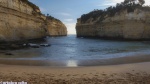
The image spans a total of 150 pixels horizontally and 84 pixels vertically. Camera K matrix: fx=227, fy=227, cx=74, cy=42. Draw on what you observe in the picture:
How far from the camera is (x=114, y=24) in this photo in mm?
58500

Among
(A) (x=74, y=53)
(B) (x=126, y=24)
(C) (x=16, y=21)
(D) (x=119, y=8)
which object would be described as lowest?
(A) (x=74, y=53)

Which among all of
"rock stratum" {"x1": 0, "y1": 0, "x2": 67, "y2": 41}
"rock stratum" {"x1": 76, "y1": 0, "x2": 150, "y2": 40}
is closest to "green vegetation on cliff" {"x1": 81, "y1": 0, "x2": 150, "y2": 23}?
"rock stratum" {"x1": 76, "y1": 0, "x2": 150, "y2": 40}

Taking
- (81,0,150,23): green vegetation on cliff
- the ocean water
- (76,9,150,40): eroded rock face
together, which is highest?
(81,0,150,23): green vegetation on cliff

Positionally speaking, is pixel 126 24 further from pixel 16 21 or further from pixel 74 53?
pixel 74 53

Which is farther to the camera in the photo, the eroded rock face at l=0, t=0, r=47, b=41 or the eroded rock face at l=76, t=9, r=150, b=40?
the eroded rock face at l=76, t=9, r=150, b=40

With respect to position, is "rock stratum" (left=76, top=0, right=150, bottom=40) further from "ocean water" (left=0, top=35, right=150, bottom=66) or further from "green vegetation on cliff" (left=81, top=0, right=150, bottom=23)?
"ocean water" (left=0, top=35, right=150, bottom=66)

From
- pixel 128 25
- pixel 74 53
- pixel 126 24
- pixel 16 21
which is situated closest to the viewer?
pixel 74 53

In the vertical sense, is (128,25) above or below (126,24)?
below

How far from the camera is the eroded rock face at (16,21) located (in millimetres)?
28312

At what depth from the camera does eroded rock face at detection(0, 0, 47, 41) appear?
28312 mm

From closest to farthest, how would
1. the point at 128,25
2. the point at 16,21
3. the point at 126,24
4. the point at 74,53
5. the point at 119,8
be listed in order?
the point at 74,53
the point at 16,21
the point at 128,25
the point at 126,24
the point at 119,8

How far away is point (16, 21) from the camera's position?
112ft

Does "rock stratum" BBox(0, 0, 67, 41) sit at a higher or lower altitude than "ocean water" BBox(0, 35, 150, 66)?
higher

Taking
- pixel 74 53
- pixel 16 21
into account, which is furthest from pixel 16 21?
pixel 74 53
